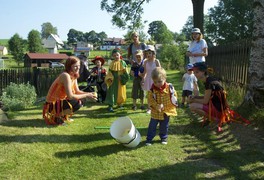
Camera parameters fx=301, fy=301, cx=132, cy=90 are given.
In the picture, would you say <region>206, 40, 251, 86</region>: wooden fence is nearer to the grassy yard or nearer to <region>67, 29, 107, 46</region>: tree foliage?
the grassy yard

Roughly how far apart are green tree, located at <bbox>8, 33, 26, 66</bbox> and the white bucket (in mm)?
72481

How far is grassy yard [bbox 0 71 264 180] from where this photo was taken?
395 centimetres

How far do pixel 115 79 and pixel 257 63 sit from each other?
3.50 m

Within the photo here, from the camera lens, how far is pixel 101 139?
5363 mm

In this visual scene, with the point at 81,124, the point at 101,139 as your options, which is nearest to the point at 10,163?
the point at 101,139

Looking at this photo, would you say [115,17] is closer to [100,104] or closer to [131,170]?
[100,104]

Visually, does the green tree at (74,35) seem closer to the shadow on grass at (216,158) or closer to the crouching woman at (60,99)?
the crouching woman at (60,99)

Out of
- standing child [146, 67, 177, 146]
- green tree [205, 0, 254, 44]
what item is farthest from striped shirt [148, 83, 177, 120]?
green tree [205, 0, 254, 44]

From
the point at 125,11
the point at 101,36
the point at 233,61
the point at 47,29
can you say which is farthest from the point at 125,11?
the point at 101,36

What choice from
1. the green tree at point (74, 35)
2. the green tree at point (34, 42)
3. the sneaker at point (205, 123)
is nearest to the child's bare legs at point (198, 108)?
the sneaker at point (205, 123)

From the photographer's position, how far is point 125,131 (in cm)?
537

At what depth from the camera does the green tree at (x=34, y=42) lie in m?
77.7

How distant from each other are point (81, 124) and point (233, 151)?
10.4 ft

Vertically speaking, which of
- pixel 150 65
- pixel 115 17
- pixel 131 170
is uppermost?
pixel 115 17
